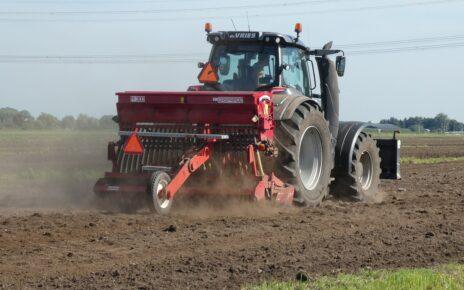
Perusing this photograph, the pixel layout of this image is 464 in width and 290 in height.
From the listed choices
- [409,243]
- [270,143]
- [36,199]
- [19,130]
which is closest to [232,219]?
[270,143]

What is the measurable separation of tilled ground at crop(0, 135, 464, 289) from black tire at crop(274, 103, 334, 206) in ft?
1.06

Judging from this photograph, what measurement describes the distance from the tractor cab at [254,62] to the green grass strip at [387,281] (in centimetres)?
498

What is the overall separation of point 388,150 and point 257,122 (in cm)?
436

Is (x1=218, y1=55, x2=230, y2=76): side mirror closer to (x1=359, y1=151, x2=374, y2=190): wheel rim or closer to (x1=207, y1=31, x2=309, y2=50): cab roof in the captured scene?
(x1=207, y1=31, x2=309, y2=50): cab roof

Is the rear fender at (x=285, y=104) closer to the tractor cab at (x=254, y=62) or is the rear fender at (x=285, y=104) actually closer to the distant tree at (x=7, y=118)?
the tractor cab at (x=254, y=62)

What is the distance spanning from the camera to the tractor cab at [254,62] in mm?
11344

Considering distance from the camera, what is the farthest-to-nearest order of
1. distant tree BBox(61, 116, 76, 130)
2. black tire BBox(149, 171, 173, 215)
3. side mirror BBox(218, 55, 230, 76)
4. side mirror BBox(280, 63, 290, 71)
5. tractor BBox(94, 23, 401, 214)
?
distant tree BBox(61, 116, 76, 130), side mirror BBox(218, 55, 230, 76), side mirror BBox(280, 63, 290, 71), tractor BBox(94, 23, 401, 214), black tire BBox(149, 171, 173, 215)

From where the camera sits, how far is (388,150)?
1382 cm

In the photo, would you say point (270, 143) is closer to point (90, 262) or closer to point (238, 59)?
point (238, 59)

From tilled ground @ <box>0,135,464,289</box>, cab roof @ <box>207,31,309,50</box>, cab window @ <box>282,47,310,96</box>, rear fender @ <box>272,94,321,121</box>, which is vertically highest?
cab roof @ <box>207,31,309,50</box>

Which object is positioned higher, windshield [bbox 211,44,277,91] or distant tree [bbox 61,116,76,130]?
windshield [bbox 211,44,277,91]

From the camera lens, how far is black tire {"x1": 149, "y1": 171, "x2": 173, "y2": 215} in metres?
9.38

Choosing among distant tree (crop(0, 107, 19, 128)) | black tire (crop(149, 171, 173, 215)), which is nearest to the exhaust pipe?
black tire (crop(149, 171, 173, 215))

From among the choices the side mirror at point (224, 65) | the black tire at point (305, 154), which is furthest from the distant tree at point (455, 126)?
the side mirror at point (224, 65)
